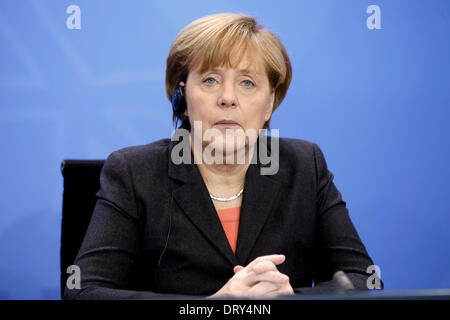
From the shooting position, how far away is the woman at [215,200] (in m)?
1.32

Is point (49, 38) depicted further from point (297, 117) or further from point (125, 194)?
point (297, 117)

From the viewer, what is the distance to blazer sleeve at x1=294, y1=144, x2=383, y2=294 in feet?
4.66

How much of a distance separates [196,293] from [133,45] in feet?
3.93

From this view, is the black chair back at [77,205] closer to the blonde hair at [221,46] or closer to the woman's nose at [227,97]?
the blonde hair at [221,46]

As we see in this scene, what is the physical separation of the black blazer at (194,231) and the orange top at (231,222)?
38 mm

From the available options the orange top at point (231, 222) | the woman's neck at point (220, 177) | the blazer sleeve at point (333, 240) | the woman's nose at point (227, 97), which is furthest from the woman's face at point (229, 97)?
the blazer sleeve at point (333, 240)

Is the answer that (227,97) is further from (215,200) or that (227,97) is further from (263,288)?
(263,288)

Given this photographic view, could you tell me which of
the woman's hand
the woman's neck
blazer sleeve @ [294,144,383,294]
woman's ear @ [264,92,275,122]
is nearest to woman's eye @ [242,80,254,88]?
woman's ear @ [264,92,275,122]

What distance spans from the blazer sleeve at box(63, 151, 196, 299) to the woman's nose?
0.37m

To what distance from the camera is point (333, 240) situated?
1.47 m

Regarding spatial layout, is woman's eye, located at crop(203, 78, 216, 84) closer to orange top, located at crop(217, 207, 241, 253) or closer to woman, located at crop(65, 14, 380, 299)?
woman, located at crop(65, 14, 380, 299)

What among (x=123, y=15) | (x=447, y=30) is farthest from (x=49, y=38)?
(x=447, y=30)

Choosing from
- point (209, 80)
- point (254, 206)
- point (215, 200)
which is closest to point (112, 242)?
point (215, 200)

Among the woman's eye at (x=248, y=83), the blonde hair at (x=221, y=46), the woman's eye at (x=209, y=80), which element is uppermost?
the blonde hair at (x=221, y=46)
